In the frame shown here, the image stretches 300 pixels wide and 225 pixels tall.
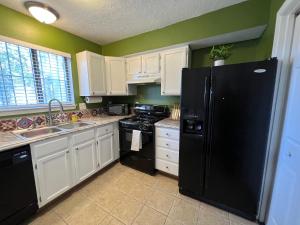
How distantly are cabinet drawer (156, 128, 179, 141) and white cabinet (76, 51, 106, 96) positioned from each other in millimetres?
1480

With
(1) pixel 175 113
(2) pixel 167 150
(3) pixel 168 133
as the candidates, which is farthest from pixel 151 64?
(2) pixel 167 150

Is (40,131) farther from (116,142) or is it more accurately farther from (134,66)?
(134,66)

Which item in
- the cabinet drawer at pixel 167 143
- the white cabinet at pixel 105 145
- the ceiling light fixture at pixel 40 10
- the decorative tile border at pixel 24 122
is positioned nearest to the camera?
the ceiling light fixture at pixel 40 10

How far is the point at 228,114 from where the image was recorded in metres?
1.46

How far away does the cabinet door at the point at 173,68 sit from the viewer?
2191 mm

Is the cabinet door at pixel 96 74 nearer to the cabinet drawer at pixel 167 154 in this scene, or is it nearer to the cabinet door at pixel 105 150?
the cabinet door at pixel 105 150

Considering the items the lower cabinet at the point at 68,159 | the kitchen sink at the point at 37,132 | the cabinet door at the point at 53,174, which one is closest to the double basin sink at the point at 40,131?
the kitchen sink at the point at 37,132

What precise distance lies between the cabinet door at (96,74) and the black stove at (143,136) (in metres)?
0.80

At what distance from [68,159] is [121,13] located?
7.20ft

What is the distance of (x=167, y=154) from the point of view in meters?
2.19

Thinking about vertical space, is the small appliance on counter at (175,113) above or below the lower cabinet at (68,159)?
above

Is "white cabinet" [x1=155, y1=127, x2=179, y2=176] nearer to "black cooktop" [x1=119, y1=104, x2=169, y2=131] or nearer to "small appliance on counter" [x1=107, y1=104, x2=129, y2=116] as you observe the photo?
"black cooktop" [x1=119, y1=104, x2=169, y2=131]

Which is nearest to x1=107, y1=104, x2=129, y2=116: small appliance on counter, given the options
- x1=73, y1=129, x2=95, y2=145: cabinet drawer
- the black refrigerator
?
x1=73, y1=129, x2=95, y2=145: cabinet drawer

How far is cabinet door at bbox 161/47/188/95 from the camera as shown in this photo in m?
2.19
